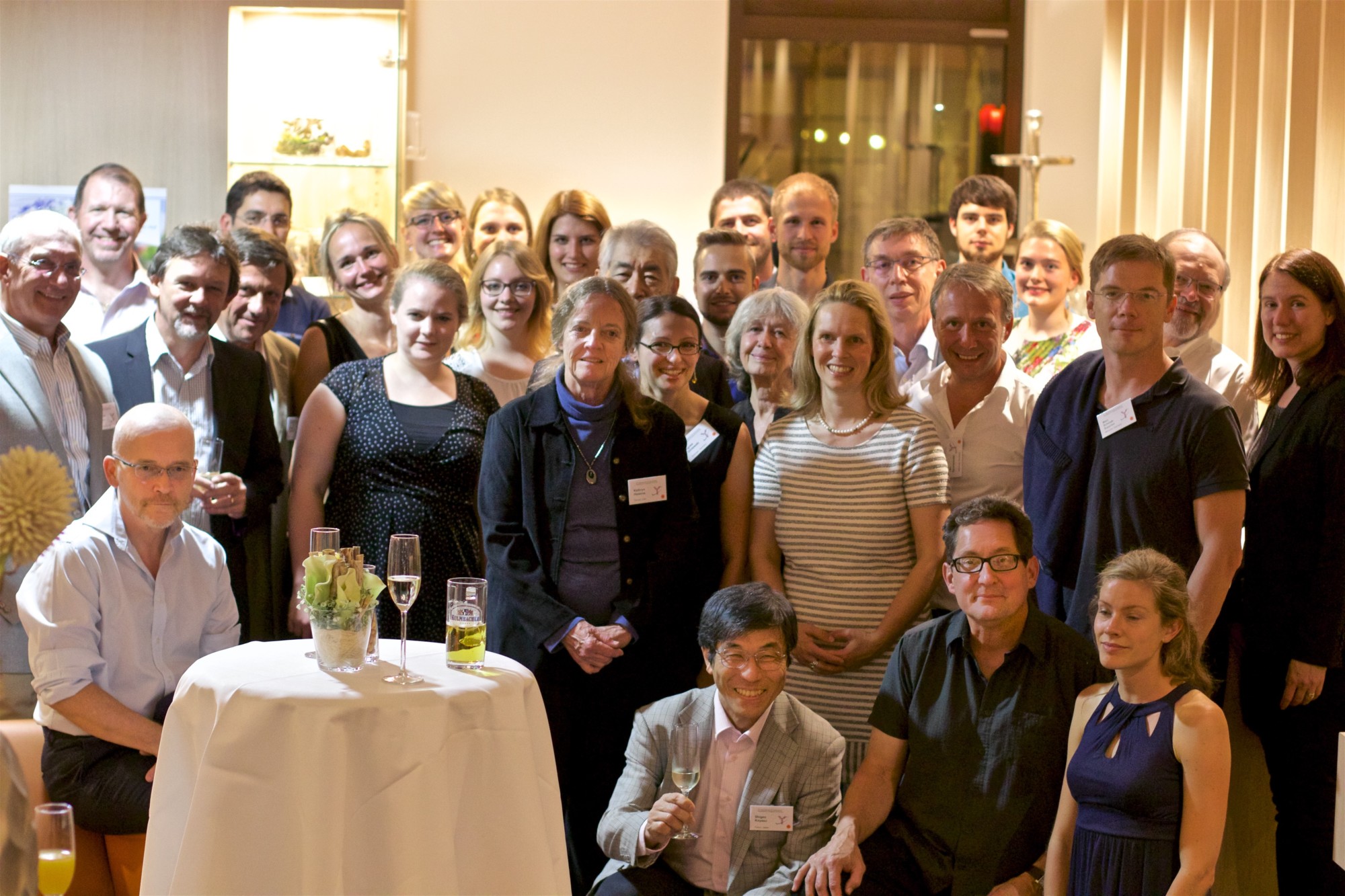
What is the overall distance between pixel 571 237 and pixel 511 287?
1.87 ft

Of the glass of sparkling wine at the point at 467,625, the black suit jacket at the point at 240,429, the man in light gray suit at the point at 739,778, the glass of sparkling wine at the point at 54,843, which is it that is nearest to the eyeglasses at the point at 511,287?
the black suit jacket at the point at 240,429

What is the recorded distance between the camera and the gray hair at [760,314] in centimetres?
367

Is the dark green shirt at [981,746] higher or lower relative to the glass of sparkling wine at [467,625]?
lower

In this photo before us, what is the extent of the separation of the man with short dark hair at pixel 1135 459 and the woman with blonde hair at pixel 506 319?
1.55 meters

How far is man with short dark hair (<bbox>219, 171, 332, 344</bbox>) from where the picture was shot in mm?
4699

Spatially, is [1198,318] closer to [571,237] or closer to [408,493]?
[571,237]

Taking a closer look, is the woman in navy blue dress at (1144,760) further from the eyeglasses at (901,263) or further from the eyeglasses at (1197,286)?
the eyeglasses at (901,263)

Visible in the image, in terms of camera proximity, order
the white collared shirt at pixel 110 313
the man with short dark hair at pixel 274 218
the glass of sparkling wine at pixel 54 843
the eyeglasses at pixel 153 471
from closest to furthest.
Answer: the glass of sparkling wine at pixel 54 843, the eyeglasses at pixel 153 471, the white collared shirt at pixel 110 313, the man with short dark hair at pixel 274 218

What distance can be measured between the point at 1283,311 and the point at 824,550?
131 centimetres

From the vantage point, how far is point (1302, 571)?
10.6ft

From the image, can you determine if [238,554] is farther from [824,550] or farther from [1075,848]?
[1075,848]

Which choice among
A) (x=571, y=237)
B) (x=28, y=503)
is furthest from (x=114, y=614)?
(x=571, y=237)

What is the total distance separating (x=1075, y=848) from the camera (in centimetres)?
263

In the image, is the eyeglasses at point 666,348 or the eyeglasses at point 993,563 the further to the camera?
the eyeglasses at point 666,348
